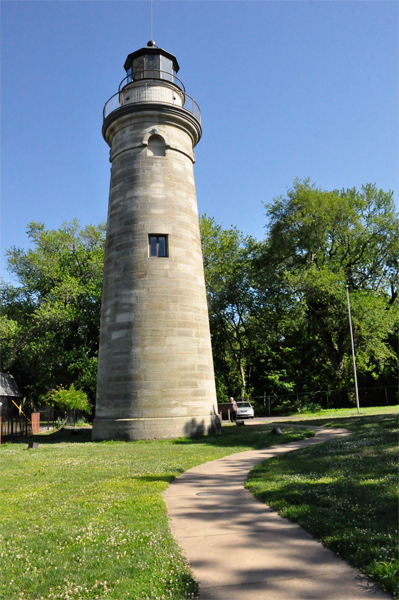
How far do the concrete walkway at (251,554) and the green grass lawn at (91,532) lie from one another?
9.4 inches

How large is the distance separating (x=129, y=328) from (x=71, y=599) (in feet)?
42.3

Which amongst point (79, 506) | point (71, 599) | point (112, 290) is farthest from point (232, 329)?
point (71, 599)

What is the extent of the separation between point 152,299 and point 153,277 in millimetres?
882

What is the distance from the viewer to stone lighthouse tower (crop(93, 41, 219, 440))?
52.7 ft

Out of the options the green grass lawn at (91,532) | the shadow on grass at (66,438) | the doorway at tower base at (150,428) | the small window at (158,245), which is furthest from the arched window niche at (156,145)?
the green grass lawn at (91,532)

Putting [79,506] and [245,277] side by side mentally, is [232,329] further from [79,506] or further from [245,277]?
[79,506]

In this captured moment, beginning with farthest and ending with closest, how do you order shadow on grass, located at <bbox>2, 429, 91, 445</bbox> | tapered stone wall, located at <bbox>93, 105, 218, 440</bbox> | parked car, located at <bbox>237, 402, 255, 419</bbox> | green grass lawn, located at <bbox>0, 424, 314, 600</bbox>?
parked car, located at <bbox>237, 402, 255, 419</bbox>
shadow on grass, located at <bbox>2, 429, 91, 445</bbox>
tapered stone wall, located at <bbox>93, 105, 218, 440</bbox>
green grass lawn, located at <bbox>0, 424, 314, 600</bbox>

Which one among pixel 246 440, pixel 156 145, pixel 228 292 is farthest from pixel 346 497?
pixel 228 292

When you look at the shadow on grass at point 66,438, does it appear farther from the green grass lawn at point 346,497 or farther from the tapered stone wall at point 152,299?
the green grass lawn at point 346,497

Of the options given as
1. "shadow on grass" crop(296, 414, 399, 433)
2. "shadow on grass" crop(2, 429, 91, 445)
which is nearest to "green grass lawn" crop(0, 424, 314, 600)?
"shadow on grass" crop(2, 429, 91, 445)

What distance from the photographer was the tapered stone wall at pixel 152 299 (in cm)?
1603

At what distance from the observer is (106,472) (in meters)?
9.59

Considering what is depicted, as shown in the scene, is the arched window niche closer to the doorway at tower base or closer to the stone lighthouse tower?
the stone lighthouse tower

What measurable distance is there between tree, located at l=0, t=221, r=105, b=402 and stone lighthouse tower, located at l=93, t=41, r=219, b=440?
15280 mm
